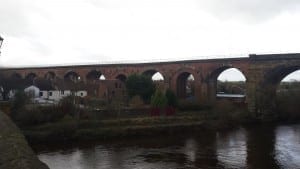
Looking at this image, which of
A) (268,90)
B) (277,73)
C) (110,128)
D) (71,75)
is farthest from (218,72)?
(71,75)

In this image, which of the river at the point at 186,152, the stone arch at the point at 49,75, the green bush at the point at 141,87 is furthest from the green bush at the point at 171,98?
the stone arch at the point at 49,75

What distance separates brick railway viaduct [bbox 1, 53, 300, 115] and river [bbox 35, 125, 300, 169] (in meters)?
8.82

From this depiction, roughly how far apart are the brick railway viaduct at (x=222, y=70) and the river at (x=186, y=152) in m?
8.82

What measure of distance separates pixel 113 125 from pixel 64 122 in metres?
4.39

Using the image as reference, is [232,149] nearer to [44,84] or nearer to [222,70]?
[222,70]

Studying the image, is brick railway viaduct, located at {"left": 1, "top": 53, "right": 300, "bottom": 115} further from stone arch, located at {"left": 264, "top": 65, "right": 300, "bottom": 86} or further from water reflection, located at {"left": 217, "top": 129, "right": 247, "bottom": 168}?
water reflection, located at {"left": 217, "top": 129, "right": 247, "bottom": 168}

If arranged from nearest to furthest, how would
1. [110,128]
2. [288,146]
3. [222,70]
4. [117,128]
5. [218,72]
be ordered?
[288,146] < [110,128] < [117,128] < [222,70] < [218,72]

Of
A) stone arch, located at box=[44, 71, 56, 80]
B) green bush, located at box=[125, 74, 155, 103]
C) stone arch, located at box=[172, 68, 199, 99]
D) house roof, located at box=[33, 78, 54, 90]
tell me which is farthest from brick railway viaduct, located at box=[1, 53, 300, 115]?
stone arch, located at box=[44, 71, 56, 80]

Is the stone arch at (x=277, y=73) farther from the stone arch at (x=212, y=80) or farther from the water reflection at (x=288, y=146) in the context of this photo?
the water reflection at (x=288, y=146)

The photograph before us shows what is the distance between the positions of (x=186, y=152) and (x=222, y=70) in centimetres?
2106

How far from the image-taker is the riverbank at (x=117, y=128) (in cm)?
2572

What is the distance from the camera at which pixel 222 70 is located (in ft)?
132

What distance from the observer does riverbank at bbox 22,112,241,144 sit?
25.7 meters

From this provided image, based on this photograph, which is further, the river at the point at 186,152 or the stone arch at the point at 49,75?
the stone arch at the point at 49,75
